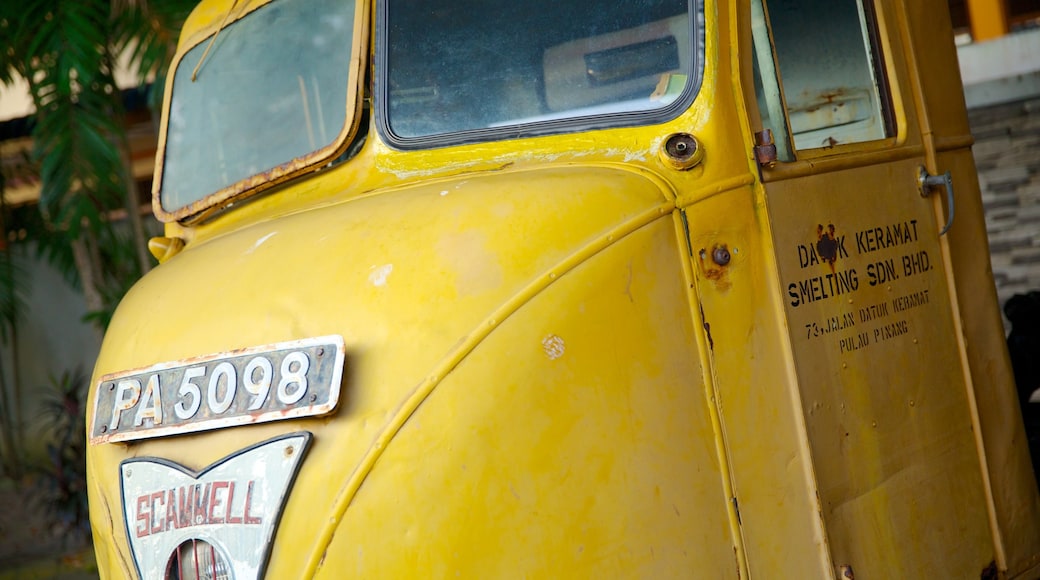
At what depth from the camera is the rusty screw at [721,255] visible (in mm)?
2246

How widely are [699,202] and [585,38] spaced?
1.65ft

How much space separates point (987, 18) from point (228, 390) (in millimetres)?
6535

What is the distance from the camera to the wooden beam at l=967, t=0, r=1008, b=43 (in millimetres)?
7059

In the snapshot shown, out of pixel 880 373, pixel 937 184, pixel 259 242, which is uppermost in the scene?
pixel 259 242

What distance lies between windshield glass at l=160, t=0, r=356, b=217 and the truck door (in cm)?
108

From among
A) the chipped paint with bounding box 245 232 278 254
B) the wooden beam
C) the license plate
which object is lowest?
the license plate

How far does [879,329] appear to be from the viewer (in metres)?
2.61

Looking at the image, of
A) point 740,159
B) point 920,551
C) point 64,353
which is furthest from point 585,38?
point 64,353

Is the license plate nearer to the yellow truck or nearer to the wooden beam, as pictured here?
the yellow truck

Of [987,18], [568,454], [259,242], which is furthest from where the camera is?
[987,18]

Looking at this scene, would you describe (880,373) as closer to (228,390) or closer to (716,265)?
(716,265)

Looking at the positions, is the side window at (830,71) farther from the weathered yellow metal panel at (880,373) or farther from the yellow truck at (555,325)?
the weathered yellow metal panel at (880,373)

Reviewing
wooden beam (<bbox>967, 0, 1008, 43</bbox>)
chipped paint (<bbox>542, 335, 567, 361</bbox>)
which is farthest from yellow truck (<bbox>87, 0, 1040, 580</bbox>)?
wooden beam (<bbox>967, 0, 1008, 43</bbox>)

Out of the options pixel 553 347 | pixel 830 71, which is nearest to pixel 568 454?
pixel 553 347
